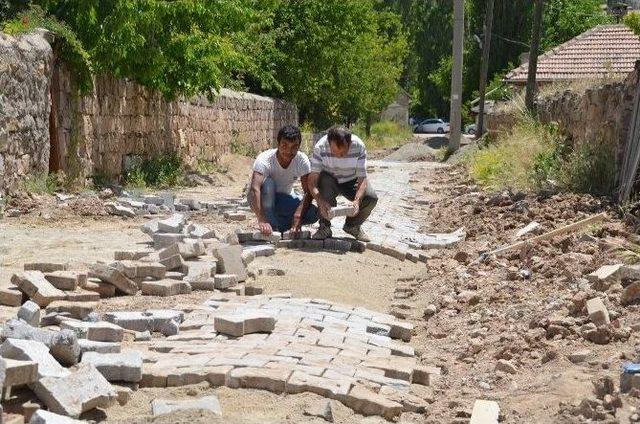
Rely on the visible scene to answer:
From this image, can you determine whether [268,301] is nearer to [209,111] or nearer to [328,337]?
[328,337]

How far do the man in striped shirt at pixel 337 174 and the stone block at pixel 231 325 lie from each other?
4.20 metres

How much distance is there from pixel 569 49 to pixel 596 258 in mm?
26111

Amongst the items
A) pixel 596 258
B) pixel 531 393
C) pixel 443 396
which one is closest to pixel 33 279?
pixel 443 396

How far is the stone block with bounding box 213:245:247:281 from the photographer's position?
850 centimetres

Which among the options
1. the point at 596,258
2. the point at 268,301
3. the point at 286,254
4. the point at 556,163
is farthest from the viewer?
the point at 556,163

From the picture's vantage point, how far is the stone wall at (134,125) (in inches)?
650

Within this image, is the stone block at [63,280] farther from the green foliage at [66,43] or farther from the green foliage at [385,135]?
the green foliage at [385,135]

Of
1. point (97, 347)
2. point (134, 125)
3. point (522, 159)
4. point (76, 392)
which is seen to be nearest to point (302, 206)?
point (97, 347)

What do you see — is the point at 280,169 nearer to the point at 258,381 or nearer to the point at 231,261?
the point at 231,261

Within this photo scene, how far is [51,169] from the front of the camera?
1588 cm

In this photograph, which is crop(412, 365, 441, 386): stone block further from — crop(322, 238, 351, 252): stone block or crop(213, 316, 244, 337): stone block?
crop(322, 238, 351, 252): stone block

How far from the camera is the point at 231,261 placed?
8.52 metres

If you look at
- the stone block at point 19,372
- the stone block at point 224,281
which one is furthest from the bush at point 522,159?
the stone block at point 19,372

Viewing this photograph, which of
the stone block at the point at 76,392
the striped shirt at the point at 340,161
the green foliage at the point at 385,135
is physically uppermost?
the striped shirt at the point at 340,161
